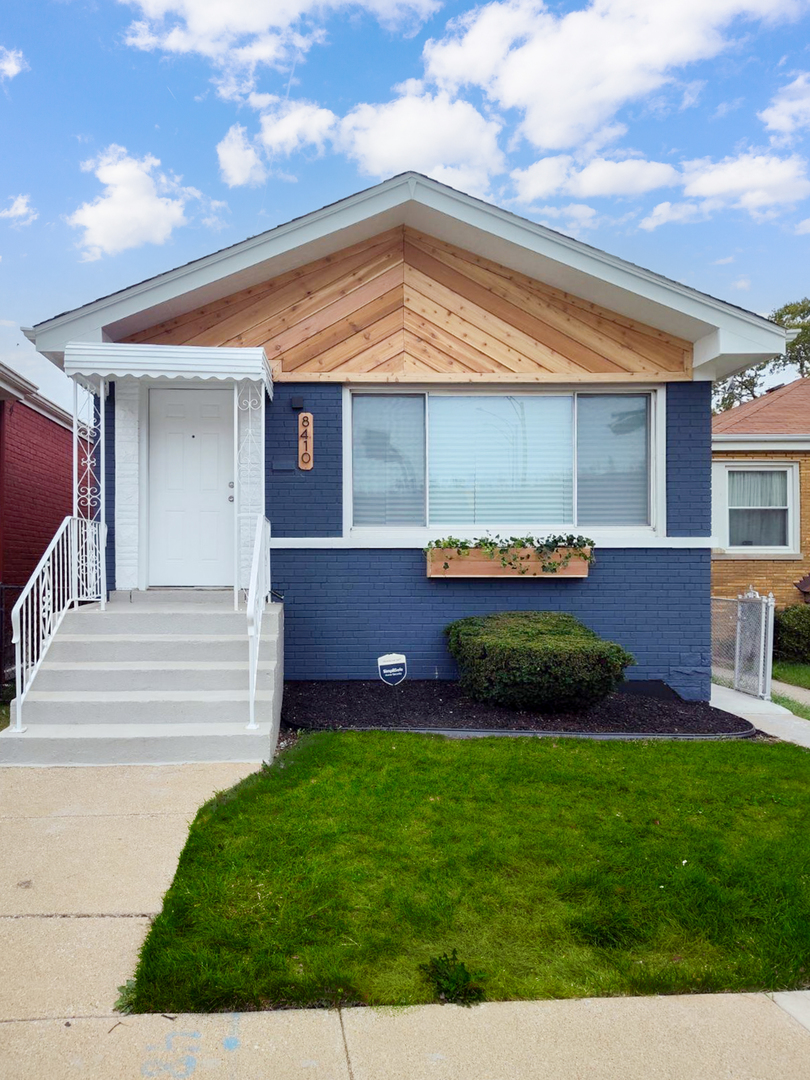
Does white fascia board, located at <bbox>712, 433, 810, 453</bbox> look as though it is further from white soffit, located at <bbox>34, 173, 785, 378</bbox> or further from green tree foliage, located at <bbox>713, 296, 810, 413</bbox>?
green tree foliage, located at <bbox>713, 296, 810, 413</bbox>

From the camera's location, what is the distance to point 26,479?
9922 mm

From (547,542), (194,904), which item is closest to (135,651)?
(194,904)

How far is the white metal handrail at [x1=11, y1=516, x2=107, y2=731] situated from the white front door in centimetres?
57

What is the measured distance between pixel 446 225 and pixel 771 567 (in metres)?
8.34

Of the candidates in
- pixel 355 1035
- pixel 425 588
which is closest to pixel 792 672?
pixel 425 588

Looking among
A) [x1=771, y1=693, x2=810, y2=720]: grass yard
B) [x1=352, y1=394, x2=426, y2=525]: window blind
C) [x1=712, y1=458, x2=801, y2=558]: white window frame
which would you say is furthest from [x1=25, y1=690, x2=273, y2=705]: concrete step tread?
[x1=712, y1=458, x2=801, y2=558]: white window frame

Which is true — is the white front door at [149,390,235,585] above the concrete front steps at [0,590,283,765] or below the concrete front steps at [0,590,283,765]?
above

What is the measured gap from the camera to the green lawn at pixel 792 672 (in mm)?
9366

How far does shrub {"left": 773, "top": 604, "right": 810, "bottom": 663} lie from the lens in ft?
34.9

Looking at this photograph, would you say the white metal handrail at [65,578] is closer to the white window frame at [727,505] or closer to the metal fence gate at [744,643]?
the metal fence gate at [744,643]

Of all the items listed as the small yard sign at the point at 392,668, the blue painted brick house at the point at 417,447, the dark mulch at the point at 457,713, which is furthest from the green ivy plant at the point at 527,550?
the dark mulch at the point at 457,713

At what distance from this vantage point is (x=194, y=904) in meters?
2.92

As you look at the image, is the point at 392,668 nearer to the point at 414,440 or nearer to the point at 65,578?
the point at 414,440

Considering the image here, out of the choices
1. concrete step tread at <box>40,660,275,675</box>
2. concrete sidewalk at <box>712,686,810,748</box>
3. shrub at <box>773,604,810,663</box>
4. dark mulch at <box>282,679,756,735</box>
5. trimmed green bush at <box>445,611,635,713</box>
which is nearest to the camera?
concrete step tread at <box>40,660,275,675</box>
